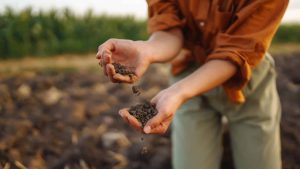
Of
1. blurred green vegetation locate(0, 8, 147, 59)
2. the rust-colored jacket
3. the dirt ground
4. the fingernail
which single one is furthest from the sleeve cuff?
blurred green vegetation locate(0, 8, 147, 59)

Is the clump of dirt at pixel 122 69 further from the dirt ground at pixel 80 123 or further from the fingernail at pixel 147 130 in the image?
the dirt ground at pixel 80 123

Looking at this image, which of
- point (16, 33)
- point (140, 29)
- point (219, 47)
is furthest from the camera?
point (140, 29)

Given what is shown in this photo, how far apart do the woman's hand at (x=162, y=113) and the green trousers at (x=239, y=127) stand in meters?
0.51

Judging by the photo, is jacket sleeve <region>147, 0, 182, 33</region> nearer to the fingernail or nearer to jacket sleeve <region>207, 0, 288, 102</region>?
jacket sleeve <region>207, 0, 288, 102</region>

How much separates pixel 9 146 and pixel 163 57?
104 cm

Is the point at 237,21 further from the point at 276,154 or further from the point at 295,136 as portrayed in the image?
the point at 295,136

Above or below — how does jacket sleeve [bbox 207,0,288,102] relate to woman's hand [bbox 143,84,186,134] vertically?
above

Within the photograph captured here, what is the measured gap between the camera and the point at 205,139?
84.6 inches

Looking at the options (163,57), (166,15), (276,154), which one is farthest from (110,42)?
(276,154)

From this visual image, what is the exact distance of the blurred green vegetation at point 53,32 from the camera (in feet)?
14.3

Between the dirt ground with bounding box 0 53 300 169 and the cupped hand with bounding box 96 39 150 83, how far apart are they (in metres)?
0.41

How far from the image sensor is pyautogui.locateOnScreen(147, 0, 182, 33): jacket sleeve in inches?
77.8

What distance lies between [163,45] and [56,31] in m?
3.02

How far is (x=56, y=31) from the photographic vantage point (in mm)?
4770
